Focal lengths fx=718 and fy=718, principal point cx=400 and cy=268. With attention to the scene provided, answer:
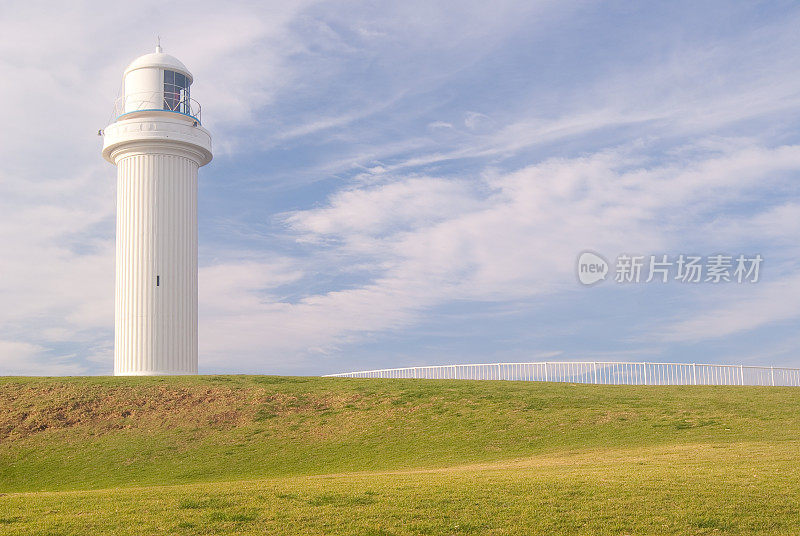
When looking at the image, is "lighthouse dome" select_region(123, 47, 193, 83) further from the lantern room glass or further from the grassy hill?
the grassy hill

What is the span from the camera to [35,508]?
43.5ft

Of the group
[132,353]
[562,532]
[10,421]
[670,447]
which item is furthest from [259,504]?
[132,353]

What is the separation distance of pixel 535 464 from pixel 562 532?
23.4 ft

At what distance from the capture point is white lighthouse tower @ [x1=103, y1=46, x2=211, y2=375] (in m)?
33.8

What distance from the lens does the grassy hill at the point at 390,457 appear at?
12.0m

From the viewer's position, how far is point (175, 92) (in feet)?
117

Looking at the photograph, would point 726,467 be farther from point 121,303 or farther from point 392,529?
point 121,303

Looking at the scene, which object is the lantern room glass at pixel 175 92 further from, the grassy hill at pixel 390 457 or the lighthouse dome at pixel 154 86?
the grassy hill at pixel 390 457

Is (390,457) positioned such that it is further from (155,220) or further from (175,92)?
(175,92)

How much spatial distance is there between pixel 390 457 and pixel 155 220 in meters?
19.1

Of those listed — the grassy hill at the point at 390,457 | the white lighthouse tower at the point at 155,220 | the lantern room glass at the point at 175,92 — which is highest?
the lantern room glass at the point at 175,92

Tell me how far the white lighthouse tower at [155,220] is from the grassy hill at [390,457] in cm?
473

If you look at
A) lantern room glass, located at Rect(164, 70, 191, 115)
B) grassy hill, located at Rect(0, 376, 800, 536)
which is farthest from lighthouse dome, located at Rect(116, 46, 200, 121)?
grassy hill, located at Rect(0, 376, 800, 536)

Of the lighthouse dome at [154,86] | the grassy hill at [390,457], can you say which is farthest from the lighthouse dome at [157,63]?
the grassy hill at [390,457]
